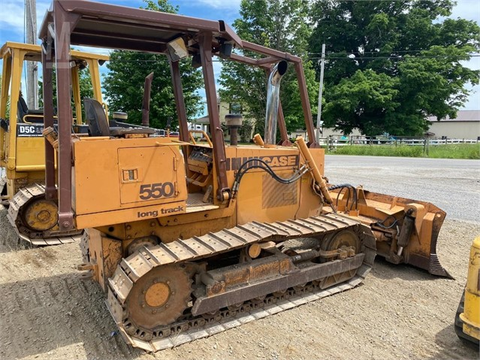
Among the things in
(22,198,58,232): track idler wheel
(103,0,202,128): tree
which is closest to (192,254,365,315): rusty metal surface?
(22,198,58,232): track idler wheel

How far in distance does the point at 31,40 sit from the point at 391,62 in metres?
29.8

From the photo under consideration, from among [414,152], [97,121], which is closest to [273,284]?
[97,121]

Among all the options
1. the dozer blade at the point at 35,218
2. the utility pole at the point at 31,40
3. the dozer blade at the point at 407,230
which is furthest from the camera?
the utility pole at the point at 31,40

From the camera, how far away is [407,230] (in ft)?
17.2

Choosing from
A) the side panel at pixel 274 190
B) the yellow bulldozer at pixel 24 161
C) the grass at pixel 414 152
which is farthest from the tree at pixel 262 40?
the side panel at pixel 274 190

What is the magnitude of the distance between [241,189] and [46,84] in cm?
243

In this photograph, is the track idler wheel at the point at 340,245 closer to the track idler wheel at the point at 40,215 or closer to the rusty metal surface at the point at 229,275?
the rusty metal surface at the point at 229,275

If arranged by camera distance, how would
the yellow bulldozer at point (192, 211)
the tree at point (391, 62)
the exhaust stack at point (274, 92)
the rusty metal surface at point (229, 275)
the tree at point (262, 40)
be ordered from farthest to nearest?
the tree at point (391, 62) < the tree at point (262, 40) < the exhaust stack at point (274, 92) < the rusty metal surface at point (229, 275) < the yellow bulldozer at point (192, 211)

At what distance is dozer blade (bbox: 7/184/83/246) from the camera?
6.49 m

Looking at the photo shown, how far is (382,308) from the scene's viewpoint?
4.33 meters

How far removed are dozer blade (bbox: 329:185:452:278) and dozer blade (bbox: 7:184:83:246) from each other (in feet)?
16.8

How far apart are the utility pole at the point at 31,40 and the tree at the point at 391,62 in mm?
23284

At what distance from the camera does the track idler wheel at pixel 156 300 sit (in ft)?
11.6

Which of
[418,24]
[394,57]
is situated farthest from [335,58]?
[418,24]
